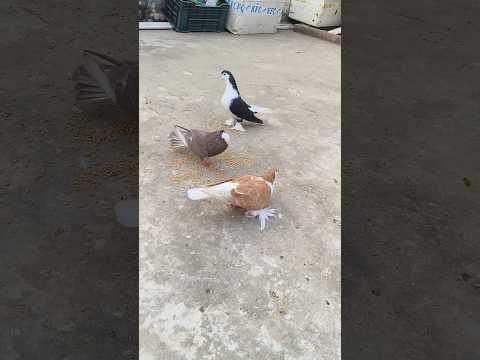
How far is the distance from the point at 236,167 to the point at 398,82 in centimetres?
372

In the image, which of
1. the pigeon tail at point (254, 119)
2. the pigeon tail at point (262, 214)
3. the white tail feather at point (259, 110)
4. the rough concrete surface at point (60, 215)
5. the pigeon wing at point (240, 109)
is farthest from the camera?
the white tail feather at point (259, 110)

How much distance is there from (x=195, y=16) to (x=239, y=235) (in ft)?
16.3

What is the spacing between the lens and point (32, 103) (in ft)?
14.1

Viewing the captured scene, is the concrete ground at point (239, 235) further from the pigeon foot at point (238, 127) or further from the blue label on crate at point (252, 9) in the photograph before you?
the blue label on crate at point (252, 9)

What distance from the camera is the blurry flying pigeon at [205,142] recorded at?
11.9 feet

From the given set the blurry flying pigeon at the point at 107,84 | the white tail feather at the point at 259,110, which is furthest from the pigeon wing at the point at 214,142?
the blurry flying pigeon at the point at 107,84

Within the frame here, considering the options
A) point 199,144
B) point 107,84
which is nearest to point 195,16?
point 107,84

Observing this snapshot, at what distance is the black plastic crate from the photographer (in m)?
6.76

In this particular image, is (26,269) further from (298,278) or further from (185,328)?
(298,278)

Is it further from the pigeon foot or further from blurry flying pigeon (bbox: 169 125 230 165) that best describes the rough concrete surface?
the pigeon foot

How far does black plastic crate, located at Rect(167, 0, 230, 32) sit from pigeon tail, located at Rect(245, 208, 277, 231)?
4680 mm

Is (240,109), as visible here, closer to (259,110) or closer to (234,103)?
(234,103)

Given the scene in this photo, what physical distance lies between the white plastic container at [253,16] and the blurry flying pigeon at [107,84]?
10.5 ft

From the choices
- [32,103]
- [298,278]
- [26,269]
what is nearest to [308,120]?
[298,278]
